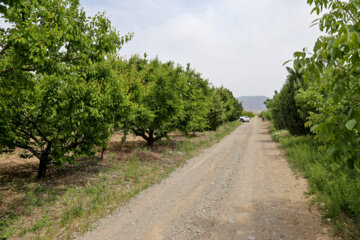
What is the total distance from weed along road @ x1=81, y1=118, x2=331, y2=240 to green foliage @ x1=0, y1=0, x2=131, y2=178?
11.6 feet

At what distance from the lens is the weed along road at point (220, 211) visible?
5.00 m

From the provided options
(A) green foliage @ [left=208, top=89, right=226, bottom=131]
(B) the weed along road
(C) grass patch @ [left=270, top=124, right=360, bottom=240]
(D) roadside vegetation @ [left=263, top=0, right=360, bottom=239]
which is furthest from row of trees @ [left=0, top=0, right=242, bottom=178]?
(A) green foliage @ [left=208, top=89, right=226, bottom=131]

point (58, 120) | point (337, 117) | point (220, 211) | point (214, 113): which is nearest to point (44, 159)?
point (58, 120)

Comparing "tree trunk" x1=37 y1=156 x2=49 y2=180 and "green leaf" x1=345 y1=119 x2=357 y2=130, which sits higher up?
"green leaf" x1=345 y1=119 x2=357 y2=130

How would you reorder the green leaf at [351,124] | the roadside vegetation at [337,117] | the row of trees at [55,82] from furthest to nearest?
the row of trees at [55,82] → the roadside vegetation at [337,117] → the green leaf at [351,124]

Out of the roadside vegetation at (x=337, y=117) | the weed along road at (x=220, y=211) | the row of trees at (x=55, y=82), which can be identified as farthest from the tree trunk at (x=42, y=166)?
the roadside vegetation at (x=337, y=117)

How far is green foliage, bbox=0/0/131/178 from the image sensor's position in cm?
462

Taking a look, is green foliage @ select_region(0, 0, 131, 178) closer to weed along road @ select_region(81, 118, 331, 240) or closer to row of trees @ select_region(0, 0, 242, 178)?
row of trees @ select_region(0, 0, 242, 178)

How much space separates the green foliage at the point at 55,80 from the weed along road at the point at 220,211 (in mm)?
3541

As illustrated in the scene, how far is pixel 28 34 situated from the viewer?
4328 mm

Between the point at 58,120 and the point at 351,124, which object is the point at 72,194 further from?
the point at 351,124

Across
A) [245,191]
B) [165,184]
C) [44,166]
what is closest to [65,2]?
[44,166]

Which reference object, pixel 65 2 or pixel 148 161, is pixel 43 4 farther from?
pixel 148 161

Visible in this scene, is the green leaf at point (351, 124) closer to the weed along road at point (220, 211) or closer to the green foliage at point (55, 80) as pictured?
the weed along road at point (220, 211)
